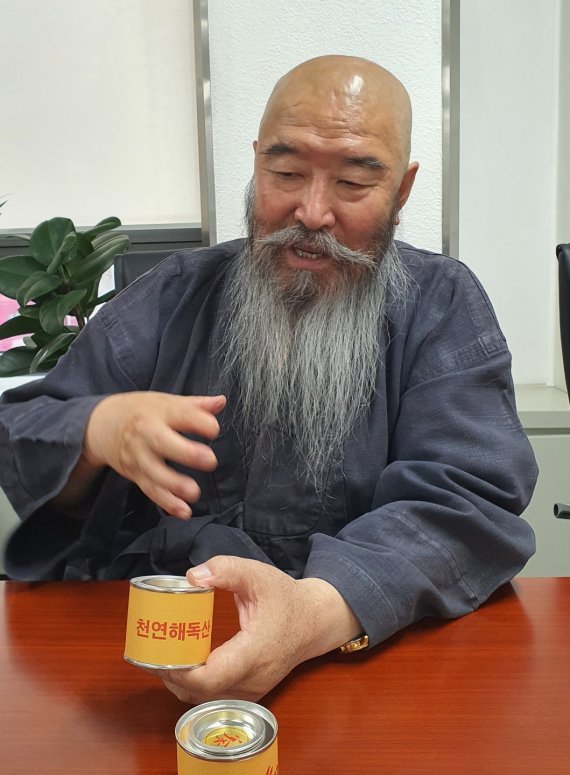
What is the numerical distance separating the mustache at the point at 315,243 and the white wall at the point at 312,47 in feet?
3.89

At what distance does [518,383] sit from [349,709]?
2315 mm

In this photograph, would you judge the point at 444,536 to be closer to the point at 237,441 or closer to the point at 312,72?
the point at 237,441

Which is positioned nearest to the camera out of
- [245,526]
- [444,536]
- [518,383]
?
[444,536]

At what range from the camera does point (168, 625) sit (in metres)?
0.65

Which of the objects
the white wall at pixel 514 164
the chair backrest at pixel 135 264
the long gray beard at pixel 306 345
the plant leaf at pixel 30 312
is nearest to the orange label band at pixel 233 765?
the long gray beard at pixel 306 345

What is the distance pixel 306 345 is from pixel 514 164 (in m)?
1.75

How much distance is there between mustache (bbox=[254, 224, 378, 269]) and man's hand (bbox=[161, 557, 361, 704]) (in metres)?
0.58

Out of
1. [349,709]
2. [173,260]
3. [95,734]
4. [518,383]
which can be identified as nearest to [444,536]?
[349,709]

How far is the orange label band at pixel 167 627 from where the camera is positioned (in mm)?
652

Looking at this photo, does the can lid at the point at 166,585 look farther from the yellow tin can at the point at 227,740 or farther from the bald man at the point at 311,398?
the bald man at the point at 311,398

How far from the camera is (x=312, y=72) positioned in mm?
1286

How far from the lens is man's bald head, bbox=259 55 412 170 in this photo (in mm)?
1245

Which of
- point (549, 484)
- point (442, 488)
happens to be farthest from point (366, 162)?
point (549, 484)

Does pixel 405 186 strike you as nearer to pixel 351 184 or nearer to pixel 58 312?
pixel 351 184
